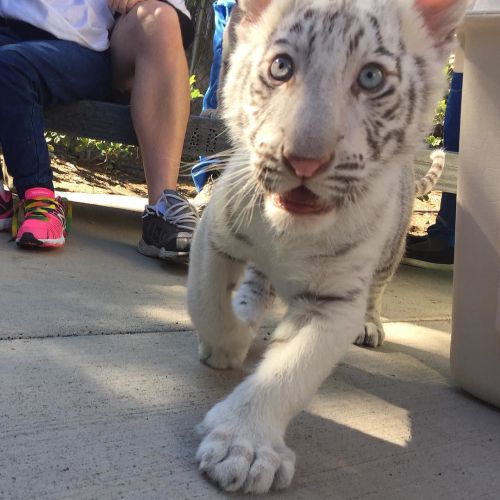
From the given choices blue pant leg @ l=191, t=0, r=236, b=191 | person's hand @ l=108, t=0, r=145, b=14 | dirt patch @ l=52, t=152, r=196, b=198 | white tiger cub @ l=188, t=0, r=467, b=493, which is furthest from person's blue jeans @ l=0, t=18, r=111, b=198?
dirt patch @ l=52, t=152, r=196, b=198

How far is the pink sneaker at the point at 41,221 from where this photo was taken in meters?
3.40

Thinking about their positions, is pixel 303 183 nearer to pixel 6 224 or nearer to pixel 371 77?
pixel 371 77

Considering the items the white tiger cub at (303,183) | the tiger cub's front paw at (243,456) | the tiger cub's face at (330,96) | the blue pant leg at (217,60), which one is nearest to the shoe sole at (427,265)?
the blue pant leg at (217,60)

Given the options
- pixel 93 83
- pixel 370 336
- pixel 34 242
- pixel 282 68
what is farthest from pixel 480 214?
pixel 93 83

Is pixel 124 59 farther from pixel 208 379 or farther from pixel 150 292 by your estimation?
pixel 208 379

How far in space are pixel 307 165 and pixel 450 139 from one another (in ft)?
10.1

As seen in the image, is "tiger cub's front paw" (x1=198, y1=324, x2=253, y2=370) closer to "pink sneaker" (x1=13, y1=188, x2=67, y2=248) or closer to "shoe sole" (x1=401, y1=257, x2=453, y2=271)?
"pink sneaker" (x1=13, y1=188, x2=67, y2=248)

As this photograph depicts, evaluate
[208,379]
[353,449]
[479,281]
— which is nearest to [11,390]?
[208,379]

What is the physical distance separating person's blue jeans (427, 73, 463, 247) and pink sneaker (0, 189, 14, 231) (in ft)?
8.70

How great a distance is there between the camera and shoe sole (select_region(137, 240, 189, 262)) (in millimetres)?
3566

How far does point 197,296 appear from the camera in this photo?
86.5 inches

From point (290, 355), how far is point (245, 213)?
46 cm

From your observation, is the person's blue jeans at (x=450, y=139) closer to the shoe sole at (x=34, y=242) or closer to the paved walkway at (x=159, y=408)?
the paved walkway at (x=159, y=408)

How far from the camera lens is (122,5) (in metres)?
4.00
